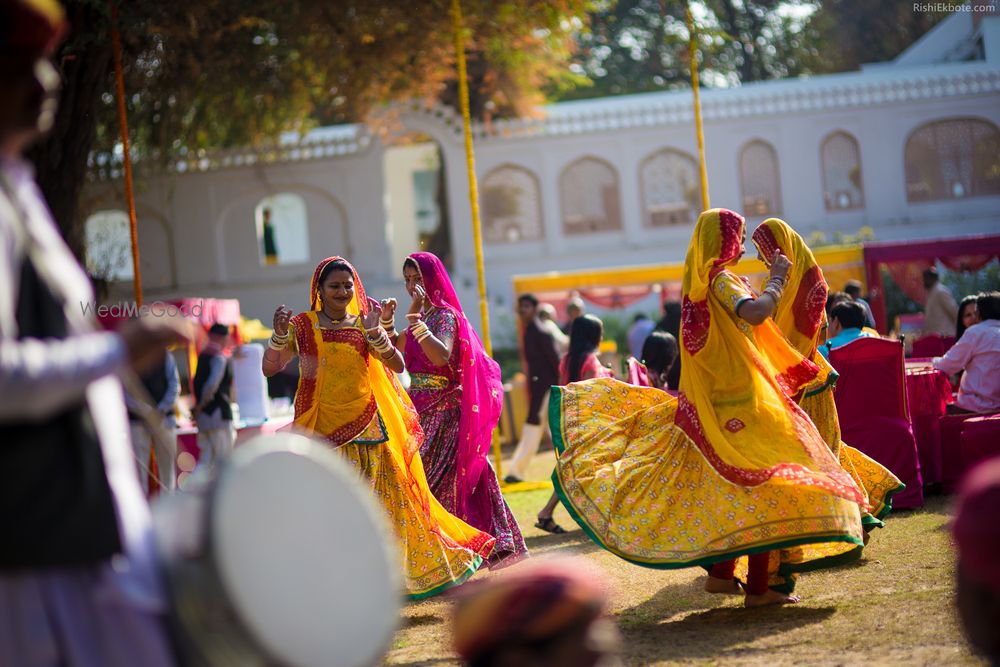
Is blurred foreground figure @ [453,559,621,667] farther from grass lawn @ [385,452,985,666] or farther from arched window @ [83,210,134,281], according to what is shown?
arched window @ [83,210,134,281]

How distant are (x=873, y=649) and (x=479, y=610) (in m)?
2.79

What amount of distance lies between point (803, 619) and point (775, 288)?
145 centimetres

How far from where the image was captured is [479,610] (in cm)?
244

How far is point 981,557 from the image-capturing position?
2512mm

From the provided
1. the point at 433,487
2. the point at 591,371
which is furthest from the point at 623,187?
the point at 433,487

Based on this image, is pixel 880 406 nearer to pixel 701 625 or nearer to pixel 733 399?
pixel 733 399

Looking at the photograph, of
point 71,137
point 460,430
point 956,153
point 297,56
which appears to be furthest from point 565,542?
point 956,153

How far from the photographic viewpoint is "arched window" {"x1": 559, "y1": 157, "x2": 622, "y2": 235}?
23969mm

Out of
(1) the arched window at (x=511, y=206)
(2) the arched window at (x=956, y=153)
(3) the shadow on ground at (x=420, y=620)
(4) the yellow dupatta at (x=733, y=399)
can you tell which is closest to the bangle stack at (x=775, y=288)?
(4) the yellow dupatta at (x=733, y=399)

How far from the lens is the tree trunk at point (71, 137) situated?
12312 mm

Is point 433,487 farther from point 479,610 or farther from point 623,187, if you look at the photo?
point 623,187

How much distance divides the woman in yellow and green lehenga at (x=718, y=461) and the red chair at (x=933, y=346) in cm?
625

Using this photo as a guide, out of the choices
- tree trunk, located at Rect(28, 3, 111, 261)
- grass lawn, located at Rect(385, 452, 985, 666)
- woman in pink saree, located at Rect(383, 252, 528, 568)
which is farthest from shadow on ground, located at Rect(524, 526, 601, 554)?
tree trunk, located at Rect(28, 3, 111, 261)

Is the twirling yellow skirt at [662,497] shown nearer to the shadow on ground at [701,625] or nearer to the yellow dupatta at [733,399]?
the yellow dupatta at [733,399]
